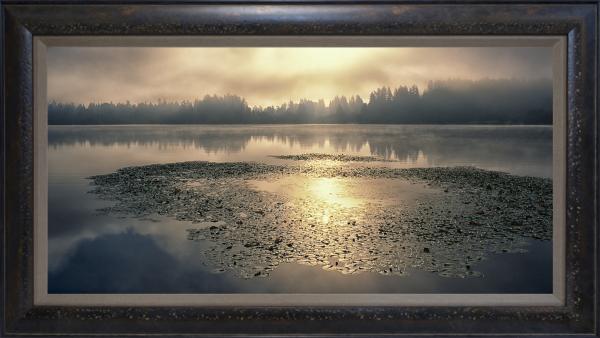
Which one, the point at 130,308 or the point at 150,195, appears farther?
the point at 150,195

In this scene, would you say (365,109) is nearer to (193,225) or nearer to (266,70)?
(266,70)

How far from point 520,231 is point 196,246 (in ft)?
4.53

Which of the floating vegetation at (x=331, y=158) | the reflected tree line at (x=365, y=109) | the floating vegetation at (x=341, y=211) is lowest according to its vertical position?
the floating vegetation at (x=341, y=211)

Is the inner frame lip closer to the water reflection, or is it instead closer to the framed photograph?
the framed photograph

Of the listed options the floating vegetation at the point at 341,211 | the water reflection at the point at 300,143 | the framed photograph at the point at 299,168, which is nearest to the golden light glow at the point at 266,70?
the framed photograph at the point at 299,168

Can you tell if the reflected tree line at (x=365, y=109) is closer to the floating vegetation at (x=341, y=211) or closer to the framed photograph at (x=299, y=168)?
the framed photograph at (x=299, y=168)

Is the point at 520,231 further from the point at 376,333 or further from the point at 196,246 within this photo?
the point at 196,246

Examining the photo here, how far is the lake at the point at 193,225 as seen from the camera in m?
1.84

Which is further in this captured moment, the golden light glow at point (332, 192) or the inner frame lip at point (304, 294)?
the golden light glow at point (332, 192)

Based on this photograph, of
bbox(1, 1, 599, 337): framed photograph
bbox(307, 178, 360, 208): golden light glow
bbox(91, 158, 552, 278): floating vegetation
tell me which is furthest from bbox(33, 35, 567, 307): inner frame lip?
bbox(307, 178, 360, 208): golden light glow

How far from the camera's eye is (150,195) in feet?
6.26

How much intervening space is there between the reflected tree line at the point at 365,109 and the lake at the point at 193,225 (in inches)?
1.5

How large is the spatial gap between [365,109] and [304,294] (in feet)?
2.67

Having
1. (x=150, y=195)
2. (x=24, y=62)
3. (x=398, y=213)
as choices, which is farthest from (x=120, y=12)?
(x=398, y=213)
